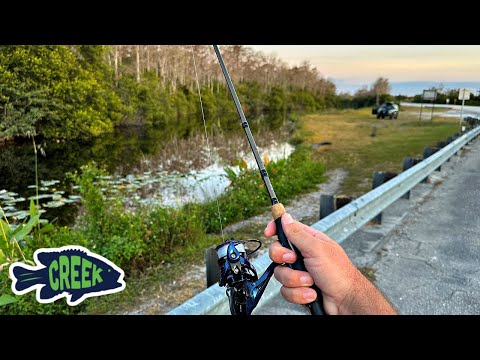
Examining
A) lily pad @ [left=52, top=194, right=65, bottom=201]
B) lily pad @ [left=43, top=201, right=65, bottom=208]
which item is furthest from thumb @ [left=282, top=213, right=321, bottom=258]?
lily pad @ [left=52, top=194, right=65, bottom=201]

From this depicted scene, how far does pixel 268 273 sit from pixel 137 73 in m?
5.36

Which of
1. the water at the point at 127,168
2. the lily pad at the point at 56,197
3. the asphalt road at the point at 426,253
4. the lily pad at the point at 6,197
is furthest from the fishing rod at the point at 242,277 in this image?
the lily pad at the point at 56,197

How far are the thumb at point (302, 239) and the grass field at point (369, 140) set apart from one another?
4.72 m

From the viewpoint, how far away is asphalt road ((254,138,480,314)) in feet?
6.36

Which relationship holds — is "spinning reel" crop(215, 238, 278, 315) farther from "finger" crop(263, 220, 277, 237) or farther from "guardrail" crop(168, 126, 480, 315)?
"guardrail" crop(168, 126, 480, 315)

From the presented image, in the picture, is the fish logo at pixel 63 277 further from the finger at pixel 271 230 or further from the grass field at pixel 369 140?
the grass field at pixel 369 140

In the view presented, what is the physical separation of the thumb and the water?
2265 mm

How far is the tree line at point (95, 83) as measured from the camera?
2.40 meters

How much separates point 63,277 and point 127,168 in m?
5.00

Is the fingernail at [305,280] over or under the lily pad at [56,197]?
over

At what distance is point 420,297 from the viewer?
6.42ft

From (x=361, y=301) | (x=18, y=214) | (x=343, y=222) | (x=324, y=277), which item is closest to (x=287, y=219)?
(x=324, y=277)

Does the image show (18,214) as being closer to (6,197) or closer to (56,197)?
(6,197)

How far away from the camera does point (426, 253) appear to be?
2.46 meters
